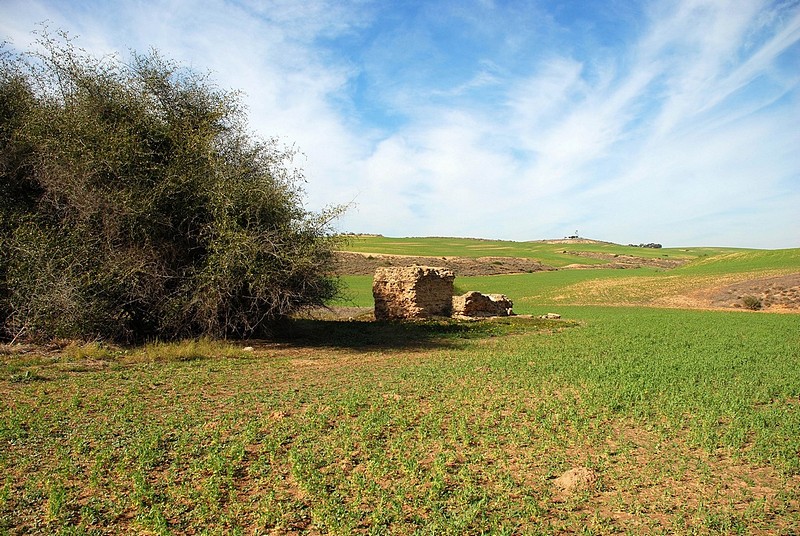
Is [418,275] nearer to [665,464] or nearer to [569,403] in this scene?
[569,403]

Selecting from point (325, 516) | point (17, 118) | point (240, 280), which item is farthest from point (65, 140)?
point (325, 516)

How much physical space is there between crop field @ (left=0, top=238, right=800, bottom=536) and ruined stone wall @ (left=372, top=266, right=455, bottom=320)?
30.3 ft


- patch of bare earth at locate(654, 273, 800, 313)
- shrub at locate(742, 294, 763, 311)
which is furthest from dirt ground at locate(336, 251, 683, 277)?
shrub at locate(742, 294, 763, 311)

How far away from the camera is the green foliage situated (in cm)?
1390

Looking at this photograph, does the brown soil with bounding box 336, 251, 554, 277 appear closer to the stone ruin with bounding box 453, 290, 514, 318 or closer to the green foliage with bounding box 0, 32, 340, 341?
the stone ruin with bounding box 453, 290, 514, 318

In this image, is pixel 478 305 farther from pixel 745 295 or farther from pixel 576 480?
pixel 745 295

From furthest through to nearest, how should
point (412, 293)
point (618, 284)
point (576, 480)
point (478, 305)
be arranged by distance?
point (618, 284) → point (478, 305) → point (412, 293) → point (576, 480)

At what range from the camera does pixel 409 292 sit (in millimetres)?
23641

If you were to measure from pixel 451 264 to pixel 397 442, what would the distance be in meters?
65.0

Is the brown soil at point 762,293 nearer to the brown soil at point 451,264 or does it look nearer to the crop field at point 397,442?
the crop field at point 397,442

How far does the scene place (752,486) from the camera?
19.2 feet

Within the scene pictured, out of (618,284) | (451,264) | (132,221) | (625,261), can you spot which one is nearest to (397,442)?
(132,221)

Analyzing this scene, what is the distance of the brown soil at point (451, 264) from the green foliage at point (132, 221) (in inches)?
1786

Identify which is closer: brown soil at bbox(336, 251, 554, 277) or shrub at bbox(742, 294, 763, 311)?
shrub at bbox(742, 294, 763, 311)
